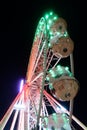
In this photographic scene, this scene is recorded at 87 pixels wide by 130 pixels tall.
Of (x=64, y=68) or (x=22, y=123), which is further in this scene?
(x=22, y=123)

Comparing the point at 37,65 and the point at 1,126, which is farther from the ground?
the point at 37,65

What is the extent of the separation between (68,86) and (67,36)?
96.9 inches

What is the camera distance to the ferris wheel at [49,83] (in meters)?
10.7

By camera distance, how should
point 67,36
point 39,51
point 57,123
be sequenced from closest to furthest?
point 57,123 < point 67,36 < point 39,51

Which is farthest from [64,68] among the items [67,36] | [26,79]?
[26,79]

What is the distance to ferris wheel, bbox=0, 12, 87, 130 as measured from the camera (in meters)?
10.7

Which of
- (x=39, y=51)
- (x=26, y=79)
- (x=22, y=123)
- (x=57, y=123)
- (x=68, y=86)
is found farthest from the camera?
(x=26, y=79)

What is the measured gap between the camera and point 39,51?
48.9ft

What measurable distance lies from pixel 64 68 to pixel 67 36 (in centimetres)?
139

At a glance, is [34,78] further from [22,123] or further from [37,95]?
[22,123]

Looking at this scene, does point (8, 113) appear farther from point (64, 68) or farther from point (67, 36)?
point (67, 36)

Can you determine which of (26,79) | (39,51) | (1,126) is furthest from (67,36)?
(26,79)

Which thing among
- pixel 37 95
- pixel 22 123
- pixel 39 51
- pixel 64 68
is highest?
pixel 39 51

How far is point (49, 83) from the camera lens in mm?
10961
